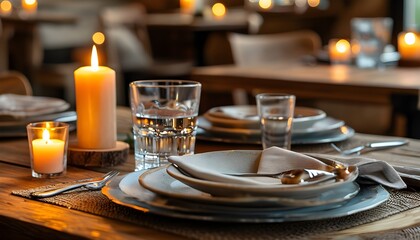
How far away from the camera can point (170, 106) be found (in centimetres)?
129

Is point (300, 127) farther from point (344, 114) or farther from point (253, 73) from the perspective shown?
point (344, 114)

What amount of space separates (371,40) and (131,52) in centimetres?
323

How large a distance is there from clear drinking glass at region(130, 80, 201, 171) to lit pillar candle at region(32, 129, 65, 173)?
12 centimetres

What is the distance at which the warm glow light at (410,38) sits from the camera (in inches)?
122

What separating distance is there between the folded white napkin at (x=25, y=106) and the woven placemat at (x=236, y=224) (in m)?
0.61

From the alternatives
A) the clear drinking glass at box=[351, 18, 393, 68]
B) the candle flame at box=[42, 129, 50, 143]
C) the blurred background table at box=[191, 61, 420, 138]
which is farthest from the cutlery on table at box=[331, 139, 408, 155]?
the clear drinking glass at box=[351, 18, 393, 68]

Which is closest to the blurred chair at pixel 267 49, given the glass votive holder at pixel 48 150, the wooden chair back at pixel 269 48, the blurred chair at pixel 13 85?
the wooden chair back at pixel 269 48

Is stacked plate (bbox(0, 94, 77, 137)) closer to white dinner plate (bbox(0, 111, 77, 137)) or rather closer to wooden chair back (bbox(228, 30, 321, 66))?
white dinner plate (bbox(0, 111, 77, 137))

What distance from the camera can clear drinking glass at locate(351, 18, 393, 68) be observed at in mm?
3121

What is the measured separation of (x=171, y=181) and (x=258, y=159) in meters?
0.14

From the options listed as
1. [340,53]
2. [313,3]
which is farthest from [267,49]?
[313,3]

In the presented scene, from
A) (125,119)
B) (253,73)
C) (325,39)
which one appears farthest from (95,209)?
(325,39)

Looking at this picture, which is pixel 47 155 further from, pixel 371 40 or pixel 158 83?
pixel 371 40

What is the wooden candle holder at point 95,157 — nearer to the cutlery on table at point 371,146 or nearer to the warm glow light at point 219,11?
the cutlery on table at point 371,146
